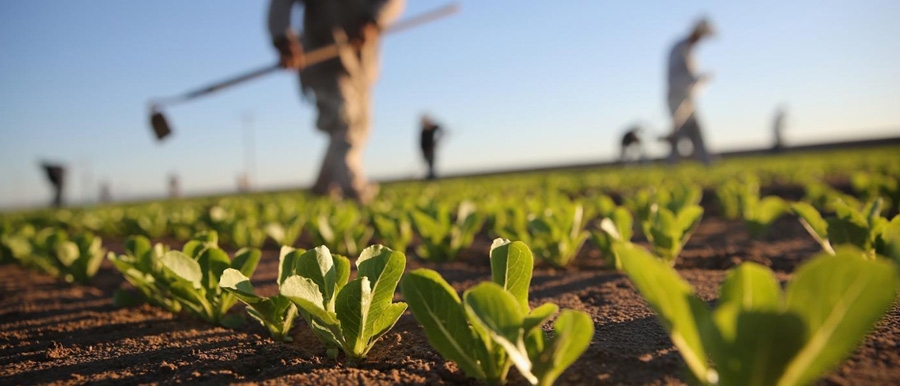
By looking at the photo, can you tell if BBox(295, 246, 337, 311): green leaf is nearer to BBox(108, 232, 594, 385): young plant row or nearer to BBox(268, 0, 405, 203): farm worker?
BBox(108, 232, 594, 385): young plant row

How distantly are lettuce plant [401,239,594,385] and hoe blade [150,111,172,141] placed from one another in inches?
276

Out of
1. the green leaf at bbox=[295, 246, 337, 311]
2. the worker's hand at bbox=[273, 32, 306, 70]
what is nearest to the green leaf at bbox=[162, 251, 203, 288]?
the green leaf at bbox=[295, 246, 337, 311]

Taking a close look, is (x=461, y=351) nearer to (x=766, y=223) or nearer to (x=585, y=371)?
(x=585, y=371)

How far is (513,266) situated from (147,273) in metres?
1.52

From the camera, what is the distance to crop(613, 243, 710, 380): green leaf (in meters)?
0.71

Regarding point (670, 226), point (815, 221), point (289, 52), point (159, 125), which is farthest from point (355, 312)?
point (159, 125)

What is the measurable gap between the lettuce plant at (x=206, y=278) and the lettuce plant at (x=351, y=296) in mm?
463

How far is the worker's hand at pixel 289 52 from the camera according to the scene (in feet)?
21.7

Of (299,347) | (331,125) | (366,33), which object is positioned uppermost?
(366,33)

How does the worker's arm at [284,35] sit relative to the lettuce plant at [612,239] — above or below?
above

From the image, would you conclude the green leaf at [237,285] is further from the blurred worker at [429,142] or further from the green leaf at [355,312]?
the blurred worker at [429,142]

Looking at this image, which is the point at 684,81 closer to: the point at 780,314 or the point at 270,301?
the point at 270,301

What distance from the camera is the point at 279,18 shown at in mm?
6797

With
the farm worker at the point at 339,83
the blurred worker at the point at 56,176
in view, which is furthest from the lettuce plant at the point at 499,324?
the blurred worker at the point at 56,176
